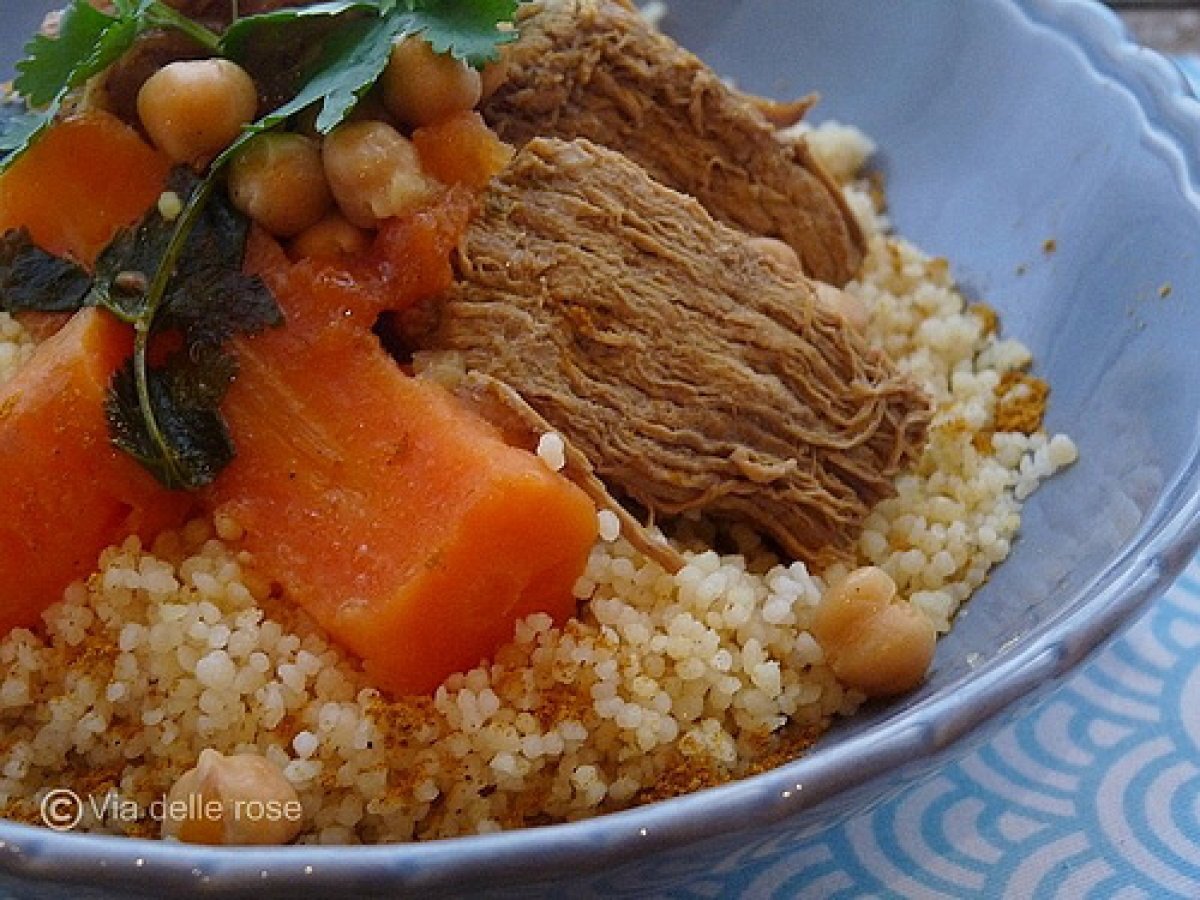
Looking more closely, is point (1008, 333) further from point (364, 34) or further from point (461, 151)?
point (364, 34)

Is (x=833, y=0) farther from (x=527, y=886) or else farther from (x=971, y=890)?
(x=527, y=886)

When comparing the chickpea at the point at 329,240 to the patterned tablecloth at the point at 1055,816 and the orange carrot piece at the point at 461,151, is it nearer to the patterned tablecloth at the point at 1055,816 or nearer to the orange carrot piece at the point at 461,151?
the orange carrot piece at the point at 461,151

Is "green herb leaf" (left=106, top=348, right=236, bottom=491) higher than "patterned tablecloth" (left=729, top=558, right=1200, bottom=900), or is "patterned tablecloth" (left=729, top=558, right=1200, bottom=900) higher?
"patterned tablecloth" (left=729, top=558, right=1200, bottom=900)

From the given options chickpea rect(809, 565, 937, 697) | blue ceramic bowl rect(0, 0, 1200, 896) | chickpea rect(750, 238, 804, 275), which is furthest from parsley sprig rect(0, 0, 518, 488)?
chickpea rect(809, 565, 937, 697)

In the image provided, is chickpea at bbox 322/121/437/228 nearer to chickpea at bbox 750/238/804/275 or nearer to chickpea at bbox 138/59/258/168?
chickpea at bbox 138/59/258/168

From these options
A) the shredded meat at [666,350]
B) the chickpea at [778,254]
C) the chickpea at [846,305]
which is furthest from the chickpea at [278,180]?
the chickpea at [846,305]
